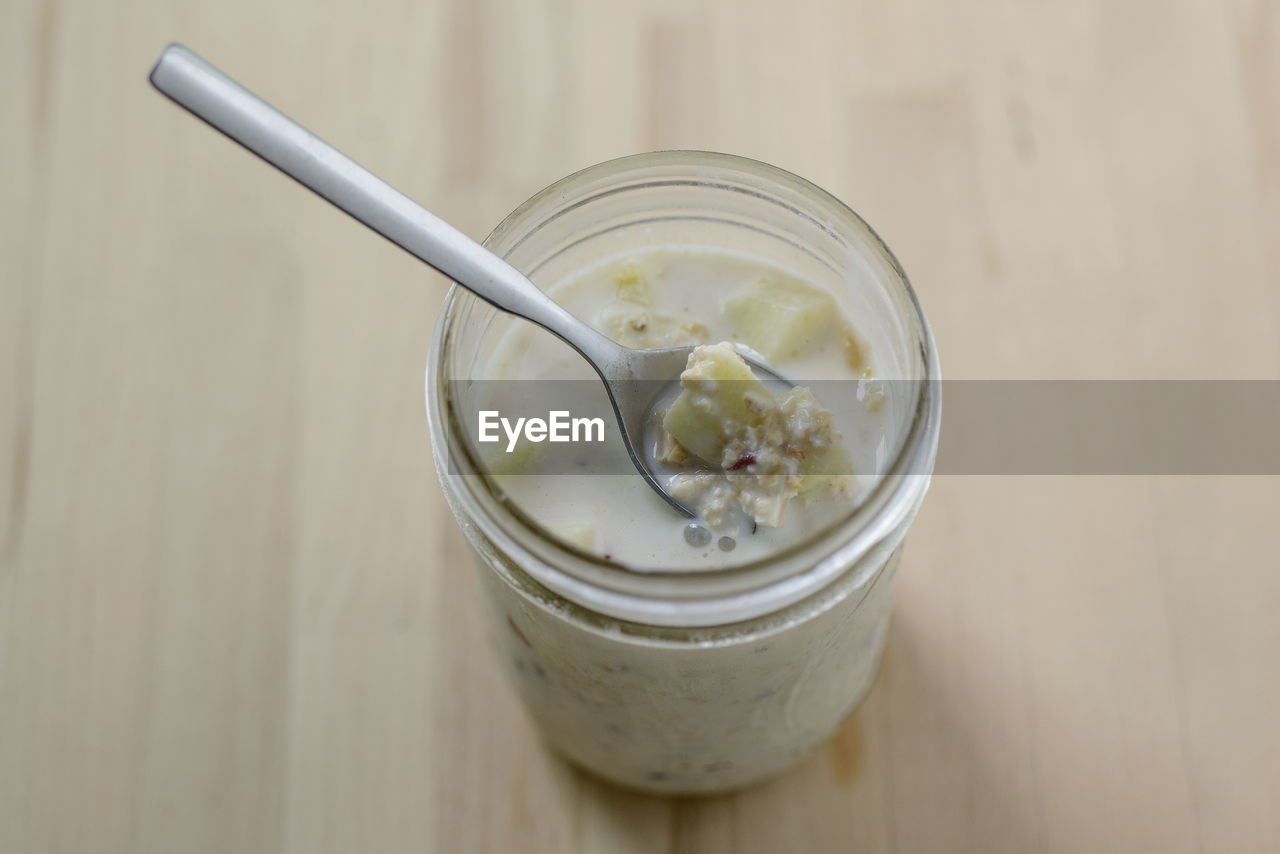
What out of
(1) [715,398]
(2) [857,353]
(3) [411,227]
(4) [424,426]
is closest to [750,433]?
(1) [715,398]

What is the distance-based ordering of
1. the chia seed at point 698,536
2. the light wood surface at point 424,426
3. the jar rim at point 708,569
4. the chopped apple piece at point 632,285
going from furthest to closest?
the light wood surface at point 424,426 → the chopped apple piece at point 632,285 → the chia seed at point 698,536 → the jar rim at point 708,569

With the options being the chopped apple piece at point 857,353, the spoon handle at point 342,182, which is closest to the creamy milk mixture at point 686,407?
the chopped apple piece at point 857,353

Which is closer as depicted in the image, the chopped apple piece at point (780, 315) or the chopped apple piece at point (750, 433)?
the chopped apple piece at point (750, 433)

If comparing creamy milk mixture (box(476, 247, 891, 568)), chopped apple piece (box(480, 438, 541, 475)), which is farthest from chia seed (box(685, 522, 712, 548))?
chopped apple piece (box(480, 438, 541, 475))

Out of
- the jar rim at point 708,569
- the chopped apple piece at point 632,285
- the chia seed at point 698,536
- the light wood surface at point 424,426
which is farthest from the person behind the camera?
the light wood surface at point 424,426
